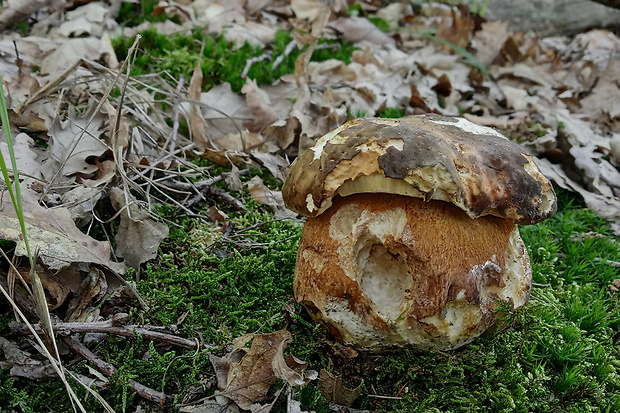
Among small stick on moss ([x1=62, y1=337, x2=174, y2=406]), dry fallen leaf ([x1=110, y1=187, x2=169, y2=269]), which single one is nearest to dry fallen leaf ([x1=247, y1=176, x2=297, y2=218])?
dry fallen leaf ([x1=110, y1=187, x2=169, y2=269])

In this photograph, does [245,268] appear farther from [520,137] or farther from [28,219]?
[520,137]

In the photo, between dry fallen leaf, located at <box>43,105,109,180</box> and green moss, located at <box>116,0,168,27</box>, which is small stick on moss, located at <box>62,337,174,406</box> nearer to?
dry fallen leaf, located at <box>43,105,109,180</box>

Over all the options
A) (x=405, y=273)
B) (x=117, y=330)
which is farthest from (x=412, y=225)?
(x=117, y=330)

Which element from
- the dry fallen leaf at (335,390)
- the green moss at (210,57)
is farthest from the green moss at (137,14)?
the dry fallen leaf at (335,390)

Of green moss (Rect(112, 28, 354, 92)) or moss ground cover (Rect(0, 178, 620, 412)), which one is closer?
moss ground cover (Rect(0, 178, 620, 412))

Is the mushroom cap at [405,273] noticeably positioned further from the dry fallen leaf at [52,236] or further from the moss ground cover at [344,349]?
the dry fallen leaf at [52,236]

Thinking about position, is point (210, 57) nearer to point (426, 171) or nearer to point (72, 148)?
point (72, 148)

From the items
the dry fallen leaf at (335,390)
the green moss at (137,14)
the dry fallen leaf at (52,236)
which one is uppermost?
the dry fallen leaf at (52,236)
